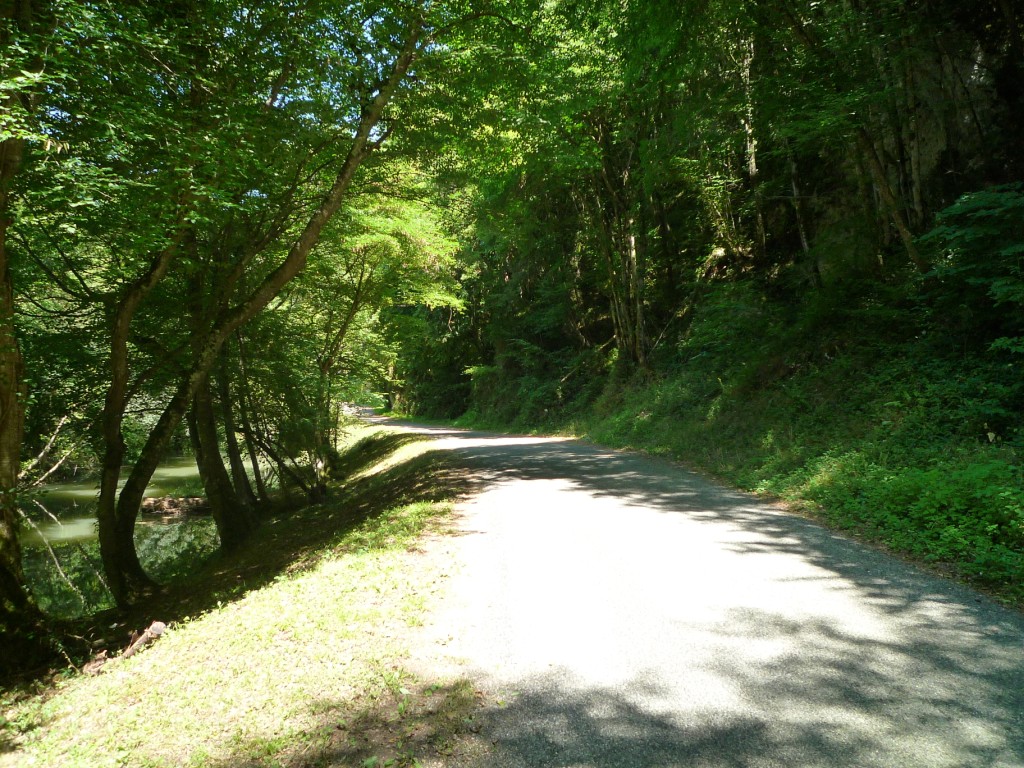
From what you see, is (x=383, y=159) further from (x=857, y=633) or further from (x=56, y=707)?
(x=857, y=633)

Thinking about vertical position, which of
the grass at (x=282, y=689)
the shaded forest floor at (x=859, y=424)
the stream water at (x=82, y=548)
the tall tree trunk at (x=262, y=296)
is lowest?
the stream water at (x=82, y=548)

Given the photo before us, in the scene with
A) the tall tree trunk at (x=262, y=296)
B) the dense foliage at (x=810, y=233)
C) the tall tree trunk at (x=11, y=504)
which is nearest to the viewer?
the tall tree trunk at (x=11, y=504)

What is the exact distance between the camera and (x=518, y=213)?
58.4 ft

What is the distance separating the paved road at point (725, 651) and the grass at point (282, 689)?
0.35 meters

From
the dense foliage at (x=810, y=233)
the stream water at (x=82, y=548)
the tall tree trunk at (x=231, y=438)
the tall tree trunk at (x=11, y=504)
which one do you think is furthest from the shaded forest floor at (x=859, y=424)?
the stream water at (x=82, y=548)

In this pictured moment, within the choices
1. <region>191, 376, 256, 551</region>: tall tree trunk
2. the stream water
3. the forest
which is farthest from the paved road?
<region>191, 376, 256, 551</region>: tall tree trunk

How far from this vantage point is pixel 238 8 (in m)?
6.87

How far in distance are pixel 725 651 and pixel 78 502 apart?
78.2 ft

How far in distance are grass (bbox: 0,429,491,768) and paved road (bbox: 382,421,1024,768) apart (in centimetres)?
35

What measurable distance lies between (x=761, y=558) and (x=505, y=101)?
871cm

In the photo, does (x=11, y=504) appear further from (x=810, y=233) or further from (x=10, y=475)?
(x=810, y=233)

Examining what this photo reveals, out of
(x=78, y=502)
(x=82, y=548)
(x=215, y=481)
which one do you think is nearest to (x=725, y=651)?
(x=215, y=481)

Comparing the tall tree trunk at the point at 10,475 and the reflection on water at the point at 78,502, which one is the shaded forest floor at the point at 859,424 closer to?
the tall tree trunk at the point at 10,475

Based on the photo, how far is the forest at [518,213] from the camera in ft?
19.4
